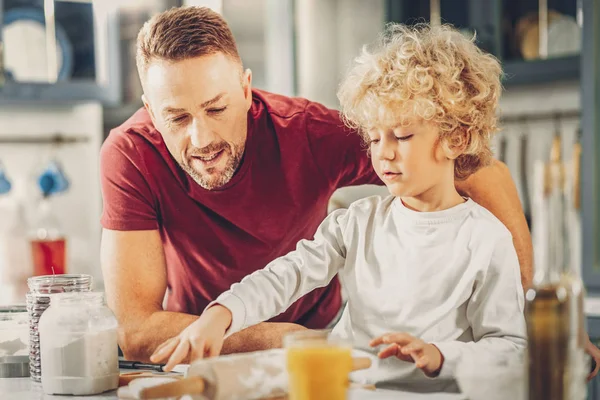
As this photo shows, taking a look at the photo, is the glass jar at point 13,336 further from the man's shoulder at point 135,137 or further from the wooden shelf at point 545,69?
the wooden shelf at point 545,69

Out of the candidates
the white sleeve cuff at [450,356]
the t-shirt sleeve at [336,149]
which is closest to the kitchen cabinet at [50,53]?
the t-shirt sleeve at [336,149]

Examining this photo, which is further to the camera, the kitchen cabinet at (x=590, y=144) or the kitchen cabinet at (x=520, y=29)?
the kitchen cabinet at (x=520, y=29)

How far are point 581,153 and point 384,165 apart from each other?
5.14 feet

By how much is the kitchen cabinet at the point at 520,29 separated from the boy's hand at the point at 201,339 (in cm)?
168

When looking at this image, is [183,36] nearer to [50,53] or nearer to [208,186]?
[208,186]

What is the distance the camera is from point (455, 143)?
3.83ft

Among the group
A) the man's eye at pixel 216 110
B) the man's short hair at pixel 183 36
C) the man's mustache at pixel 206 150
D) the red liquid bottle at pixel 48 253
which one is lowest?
the red liquid bottle at pixel 48 253

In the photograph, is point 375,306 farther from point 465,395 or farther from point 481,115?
point 481,115

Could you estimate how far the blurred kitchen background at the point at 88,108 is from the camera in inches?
101

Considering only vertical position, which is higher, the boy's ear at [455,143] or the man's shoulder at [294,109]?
the man's shoulder at [294,109]

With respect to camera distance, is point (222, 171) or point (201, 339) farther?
point (222, 171)

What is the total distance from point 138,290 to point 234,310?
206mm

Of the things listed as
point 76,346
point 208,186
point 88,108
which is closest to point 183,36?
point 208,186

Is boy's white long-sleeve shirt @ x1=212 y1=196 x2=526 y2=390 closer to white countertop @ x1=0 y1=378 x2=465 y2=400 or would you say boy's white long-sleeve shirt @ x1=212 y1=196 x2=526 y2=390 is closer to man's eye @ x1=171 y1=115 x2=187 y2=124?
white countertop @ x1=0 y1=378 x2=465 y2=400
